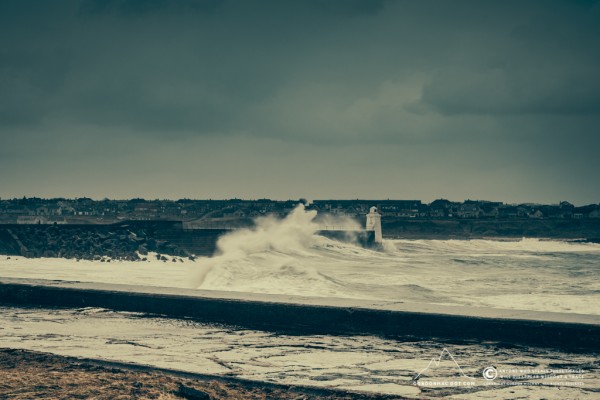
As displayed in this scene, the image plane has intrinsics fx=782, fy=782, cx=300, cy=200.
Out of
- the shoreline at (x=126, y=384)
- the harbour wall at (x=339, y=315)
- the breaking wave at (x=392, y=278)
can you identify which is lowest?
the breaking wave at (x=392, y=278)

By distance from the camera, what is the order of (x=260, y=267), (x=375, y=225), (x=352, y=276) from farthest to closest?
(x=375, y=225)
(x=352, y=276)
(x=260, y=267)

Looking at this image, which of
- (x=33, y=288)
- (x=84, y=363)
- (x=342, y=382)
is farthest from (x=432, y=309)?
(x=33, y=288)

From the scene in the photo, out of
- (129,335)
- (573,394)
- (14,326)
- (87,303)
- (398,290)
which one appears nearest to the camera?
(573,394)

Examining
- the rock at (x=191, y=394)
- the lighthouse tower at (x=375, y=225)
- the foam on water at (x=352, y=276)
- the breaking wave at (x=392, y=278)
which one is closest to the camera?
the rock at (x=191, y=394)

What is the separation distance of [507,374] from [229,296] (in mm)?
3458

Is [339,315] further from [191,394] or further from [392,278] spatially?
[392,278]

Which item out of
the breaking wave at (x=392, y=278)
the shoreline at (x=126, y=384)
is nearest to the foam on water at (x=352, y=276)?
the breaking wave at (x=392, y=278)

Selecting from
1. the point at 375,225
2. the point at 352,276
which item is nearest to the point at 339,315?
the point at 352,276

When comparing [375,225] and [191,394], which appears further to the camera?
[375,225]

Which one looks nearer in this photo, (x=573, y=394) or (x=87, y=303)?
(x=573, y=394)

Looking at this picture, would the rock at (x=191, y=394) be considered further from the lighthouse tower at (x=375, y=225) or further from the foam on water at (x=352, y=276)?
the lighthouse tower at (x=375, y=225)

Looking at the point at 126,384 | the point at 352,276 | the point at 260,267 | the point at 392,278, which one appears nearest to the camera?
the point at 126,384

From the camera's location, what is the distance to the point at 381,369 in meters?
5.16

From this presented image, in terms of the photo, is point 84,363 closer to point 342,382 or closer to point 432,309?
point 342,382
